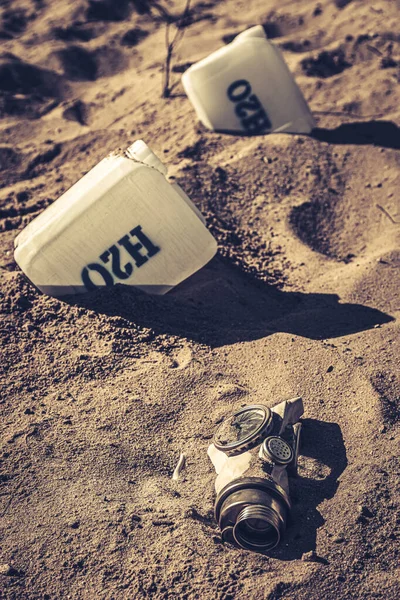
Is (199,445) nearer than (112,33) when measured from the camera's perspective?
Yes

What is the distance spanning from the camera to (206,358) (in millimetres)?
3291

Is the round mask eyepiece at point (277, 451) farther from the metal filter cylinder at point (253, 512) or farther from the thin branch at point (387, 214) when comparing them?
the thin branch at point (387, 214)

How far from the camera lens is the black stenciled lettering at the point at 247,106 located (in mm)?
5133

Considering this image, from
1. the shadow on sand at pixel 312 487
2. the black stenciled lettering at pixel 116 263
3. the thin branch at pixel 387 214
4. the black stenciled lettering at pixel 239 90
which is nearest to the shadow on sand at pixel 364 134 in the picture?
the black stenciled lettering at pixel 239 90

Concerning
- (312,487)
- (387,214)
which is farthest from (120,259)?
(387,214)

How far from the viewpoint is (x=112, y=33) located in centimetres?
709

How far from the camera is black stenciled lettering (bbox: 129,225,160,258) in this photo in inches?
139

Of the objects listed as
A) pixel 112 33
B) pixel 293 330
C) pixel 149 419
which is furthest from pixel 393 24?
pixel 149 419

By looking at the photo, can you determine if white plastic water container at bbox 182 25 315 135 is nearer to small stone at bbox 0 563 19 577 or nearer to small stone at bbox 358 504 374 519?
small stone at bbox 358 504 374 519

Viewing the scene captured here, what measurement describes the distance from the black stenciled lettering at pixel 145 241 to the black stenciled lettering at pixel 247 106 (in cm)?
205

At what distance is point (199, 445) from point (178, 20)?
5782 millimetres

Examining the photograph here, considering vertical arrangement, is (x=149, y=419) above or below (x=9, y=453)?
below

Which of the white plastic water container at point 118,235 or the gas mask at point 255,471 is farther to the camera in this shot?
the white plastic water container at point 118,235

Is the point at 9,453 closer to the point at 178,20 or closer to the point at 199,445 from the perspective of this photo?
the point at 199,445
